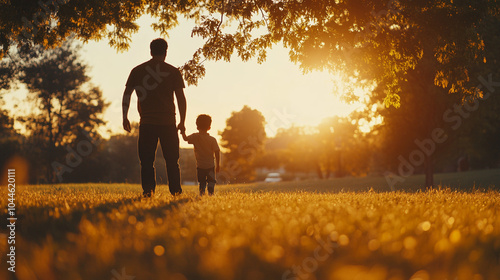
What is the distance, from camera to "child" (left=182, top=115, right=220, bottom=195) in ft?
33.7

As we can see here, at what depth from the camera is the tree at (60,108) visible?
54.2m

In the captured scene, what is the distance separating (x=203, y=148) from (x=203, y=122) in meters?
0.61

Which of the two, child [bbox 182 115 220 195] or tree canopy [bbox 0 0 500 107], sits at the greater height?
tree canopy [bbox 0 0 500 107]

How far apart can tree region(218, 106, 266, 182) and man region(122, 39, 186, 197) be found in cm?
6097

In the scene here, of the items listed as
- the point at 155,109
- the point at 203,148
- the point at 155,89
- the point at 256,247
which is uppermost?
the point at 155,89

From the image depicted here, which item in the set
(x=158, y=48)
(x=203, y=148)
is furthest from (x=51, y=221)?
(x=203, y=148)

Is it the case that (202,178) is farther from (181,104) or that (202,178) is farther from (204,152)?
(181,104)

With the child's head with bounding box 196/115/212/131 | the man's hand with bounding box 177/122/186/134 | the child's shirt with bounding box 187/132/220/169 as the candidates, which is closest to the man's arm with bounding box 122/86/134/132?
the man's hand with bounding box 177/122/186/134

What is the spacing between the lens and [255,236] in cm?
369

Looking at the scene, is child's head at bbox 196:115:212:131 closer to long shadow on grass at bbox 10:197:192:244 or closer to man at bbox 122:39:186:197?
man at bbox 122:39:186:197

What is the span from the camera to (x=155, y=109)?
7809 millimetres

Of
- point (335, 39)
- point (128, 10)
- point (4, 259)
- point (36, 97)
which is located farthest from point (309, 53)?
point (36, 97)

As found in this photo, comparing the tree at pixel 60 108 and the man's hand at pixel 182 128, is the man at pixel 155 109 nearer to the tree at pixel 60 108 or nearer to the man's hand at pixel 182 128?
the man's hand at pixel 182 128

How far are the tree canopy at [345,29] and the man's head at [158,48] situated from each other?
3.18 m
